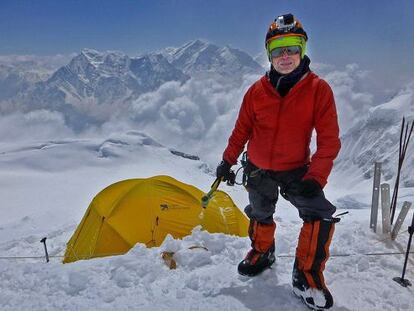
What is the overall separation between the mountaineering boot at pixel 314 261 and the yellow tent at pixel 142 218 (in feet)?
15.4

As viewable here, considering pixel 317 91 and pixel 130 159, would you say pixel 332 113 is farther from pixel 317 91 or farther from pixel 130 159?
pixel 130 159

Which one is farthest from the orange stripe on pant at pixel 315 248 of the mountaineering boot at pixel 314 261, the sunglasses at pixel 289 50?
the sunglasses at pixel 289 50

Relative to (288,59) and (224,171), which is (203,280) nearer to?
(224,171)

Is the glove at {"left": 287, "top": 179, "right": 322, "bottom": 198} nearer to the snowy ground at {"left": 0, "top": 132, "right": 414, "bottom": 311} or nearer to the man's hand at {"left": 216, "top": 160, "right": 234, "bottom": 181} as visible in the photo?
the man's hand at {"left": 216, "top": 160, "right": 234, "bottom": 181}

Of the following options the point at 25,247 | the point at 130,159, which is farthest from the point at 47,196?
the point at 130,159

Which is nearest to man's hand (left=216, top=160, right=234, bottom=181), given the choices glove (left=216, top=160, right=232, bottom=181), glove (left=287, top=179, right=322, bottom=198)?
glove (left=216, top=160, right=232, bottom=181)

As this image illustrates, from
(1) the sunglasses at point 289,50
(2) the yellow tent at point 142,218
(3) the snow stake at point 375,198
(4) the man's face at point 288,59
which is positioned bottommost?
(2) the yellow tent at point 142,218

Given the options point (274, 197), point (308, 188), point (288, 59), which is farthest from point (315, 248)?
point (288, 59)

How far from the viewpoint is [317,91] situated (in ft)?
12.3

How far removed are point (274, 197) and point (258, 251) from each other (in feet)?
2.35

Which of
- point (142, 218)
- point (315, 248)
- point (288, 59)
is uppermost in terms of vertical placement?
point (288, 59)

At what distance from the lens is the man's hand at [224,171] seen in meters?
4.52

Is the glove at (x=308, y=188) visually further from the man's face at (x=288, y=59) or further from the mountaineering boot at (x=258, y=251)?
the man's face at (x=288, y=59)

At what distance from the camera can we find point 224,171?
4.52 metres
